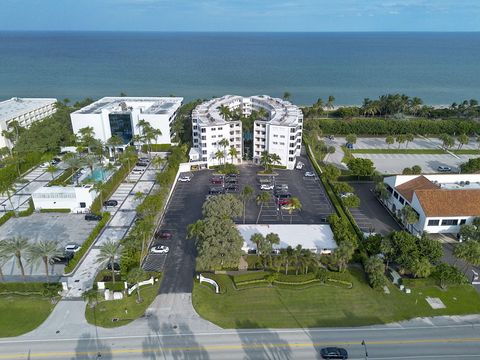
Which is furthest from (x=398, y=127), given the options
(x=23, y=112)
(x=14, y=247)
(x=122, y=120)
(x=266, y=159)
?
(x=23, y=112)

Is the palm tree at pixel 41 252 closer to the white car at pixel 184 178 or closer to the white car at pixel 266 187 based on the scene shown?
the white car at pixel 184 178

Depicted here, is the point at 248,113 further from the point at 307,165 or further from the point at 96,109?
the point at 96,109

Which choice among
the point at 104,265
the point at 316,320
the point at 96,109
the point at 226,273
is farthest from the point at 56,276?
the point at 96,109

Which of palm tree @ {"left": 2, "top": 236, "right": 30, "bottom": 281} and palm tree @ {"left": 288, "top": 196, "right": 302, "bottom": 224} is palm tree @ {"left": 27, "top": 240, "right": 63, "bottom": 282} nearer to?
palm tree @ {"left": 2, "top": 236, "right": 30, "bottom": 281}

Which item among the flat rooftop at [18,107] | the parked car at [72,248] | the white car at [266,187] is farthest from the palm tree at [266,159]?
the flat rooftop at [18,107]

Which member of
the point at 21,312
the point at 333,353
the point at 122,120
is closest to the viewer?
the point at 333,353

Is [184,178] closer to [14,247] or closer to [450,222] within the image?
[14,247]
